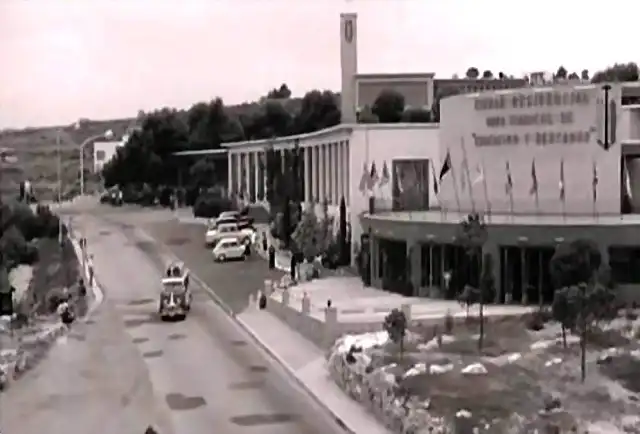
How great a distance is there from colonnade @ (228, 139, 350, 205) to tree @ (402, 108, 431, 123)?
235 centimetres

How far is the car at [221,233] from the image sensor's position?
18572 millimetres

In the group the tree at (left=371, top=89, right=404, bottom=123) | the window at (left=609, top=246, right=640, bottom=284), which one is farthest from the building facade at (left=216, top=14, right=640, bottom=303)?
the tree at (left=371, top=89, right=404, bottom=123)

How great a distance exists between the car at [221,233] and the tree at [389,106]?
12.6ft

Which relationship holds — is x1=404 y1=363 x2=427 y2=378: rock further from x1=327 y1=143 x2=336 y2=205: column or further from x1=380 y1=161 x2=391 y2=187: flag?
x1=327 y1=143 x2=336 y2=205: column

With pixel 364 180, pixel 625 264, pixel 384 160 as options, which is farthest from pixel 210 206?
pixel 625 264

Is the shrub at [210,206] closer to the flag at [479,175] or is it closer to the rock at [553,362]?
the flag at [479,175]

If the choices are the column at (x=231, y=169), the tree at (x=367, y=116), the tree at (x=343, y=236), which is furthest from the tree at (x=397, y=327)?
the column at (x=231, y=169)

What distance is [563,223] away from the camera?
11328 millimetres

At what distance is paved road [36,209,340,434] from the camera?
7.79 m

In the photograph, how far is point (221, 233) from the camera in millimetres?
19453

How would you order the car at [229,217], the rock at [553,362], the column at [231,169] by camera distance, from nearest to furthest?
the rock at [553,362] < the car at [229,217] < the column at [231,169]

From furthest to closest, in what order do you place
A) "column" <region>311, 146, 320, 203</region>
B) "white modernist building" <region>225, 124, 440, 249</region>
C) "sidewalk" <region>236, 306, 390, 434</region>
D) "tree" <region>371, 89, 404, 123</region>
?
"tree" <region>371, 89, 404, 123</region> < "column" <region>311, 146, 320, 203</region> < "white modernist building" <region>225, 124, 440, 249</region> < "sidewalk" <region>236, 306, 390, 434</region>

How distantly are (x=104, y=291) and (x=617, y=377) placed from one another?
370 inches

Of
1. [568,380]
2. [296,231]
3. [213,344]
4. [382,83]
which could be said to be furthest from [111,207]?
[568,380]
